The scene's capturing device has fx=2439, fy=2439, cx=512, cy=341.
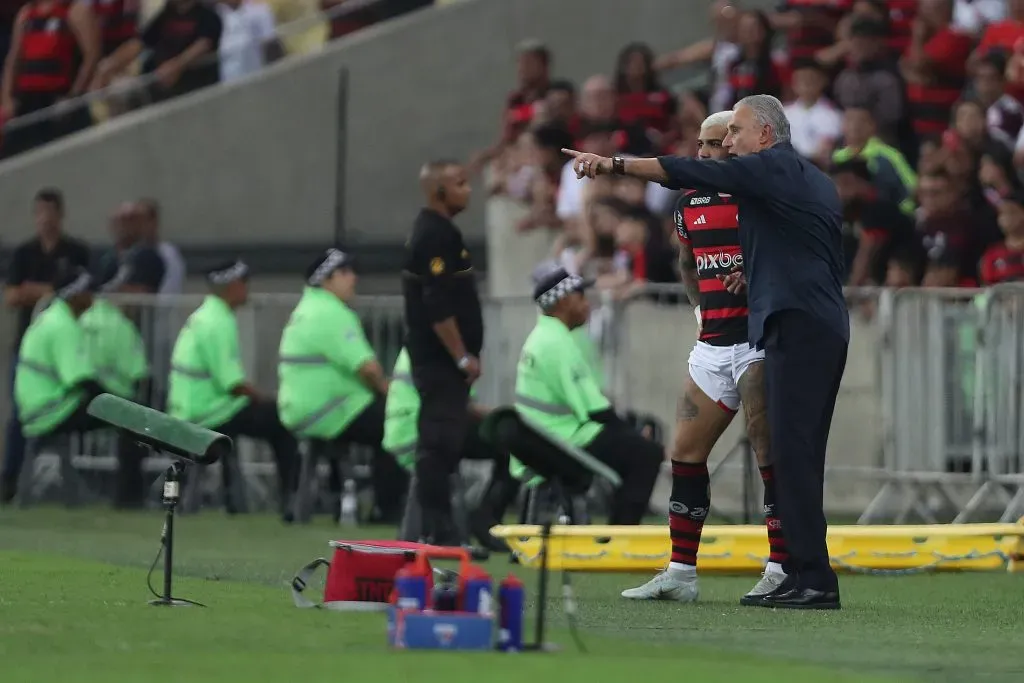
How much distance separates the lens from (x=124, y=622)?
9297 millimetres

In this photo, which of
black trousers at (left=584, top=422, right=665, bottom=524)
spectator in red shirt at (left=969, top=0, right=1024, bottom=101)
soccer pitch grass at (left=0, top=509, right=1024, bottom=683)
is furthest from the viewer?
spectator in red shirt at (left=969, top=0, right=1024, bottom=101)

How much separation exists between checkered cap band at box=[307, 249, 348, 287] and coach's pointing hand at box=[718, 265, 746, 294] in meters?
7.08

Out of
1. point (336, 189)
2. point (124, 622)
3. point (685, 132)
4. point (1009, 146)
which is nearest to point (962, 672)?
point (124, 622)

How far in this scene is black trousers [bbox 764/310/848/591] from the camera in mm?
10656

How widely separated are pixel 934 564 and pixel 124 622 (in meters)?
5.56

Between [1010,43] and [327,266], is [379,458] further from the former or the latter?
[1010,43]

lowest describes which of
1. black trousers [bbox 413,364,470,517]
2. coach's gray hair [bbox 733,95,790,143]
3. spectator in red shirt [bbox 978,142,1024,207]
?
black trousers [bbox 413,364,470,517]

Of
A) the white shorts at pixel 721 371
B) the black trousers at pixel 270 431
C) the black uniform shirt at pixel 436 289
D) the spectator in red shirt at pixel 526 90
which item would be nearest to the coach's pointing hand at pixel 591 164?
the white shorts at pixel 721 371

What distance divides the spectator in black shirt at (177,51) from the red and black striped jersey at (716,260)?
13.8 meters

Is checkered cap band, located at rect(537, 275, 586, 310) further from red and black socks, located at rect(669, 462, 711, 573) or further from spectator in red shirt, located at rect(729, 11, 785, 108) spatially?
spectator in red shirt, located at rect(729, 11, 785, 108)

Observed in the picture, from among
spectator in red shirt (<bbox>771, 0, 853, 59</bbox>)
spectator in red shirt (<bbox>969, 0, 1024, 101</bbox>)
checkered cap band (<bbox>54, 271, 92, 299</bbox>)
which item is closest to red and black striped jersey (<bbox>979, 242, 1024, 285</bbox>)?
spectator in red shirt (<bbox>969, 0, 1024, 101</bbox>)

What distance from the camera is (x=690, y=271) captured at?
1147cm

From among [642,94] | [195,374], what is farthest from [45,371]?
[642,94]

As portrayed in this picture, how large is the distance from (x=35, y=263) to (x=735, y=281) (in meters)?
11.4
